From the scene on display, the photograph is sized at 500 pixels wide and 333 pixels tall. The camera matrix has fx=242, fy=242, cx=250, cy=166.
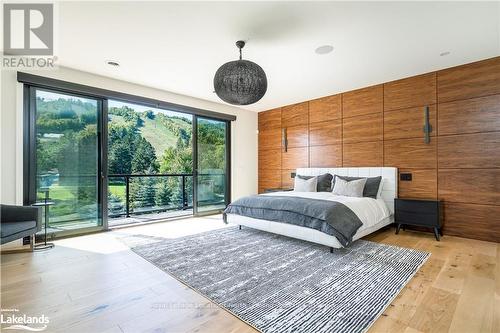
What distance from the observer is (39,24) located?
8.49 ft

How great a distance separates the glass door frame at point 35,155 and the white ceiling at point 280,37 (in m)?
0.56

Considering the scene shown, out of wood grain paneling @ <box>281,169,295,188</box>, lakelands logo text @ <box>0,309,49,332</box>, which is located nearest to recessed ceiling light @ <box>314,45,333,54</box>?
wood grain paneling @ <box>281,169,295,188</box>

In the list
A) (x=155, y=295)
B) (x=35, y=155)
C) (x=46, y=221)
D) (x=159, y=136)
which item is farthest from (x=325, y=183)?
(x=35, y=155)

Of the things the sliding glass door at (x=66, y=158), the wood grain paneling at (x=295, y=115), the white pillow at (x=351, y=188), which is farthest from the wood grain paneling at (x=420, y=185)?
the sliding glass door at (x=66, y=158)

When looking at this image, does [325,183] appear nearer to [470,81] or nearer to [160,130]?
[470,81]

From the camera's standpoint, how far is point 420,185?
4016 millimetres

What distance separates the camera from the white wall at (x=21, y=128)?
320 cm

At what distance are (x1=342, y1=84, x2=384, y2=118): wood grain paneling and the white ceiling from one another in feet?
1.26

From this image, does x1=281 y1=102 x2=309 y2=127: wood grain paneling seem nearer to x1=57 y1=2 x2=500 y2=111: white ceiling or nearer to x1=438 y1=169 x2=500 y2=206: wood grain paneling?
x1=57 y1=2 x2=500 y2=111: white ceiling

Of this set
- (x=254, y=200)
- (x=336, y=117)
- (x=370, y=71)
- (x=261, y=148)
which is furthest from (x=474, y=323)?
(x=261, y=148)

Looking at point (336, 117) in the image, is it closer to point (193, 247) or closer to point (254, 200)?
point (254, 200)

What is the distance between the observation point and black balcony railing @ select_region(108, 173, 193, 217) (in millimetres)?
5199

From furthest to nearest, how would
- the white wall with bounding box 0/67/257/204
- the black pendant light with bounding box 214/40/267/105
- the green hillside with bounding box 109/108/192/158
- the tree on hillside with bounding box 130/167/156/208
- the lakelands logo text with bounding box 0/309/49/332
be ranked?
the green hillside with bounding box 109/108/192/158
the tree on hillside with bounding box 130/167/156/208
the white wall with bounding box 0/67/257/204
the black pendant light with bounding box 214/40/267/105
the lakelands logo text with bounding box 0/309/49/332

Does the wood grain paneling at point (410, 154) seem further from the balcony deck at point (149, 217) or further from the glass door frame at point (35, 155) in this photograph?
the glass door frame at point (35, 155)
